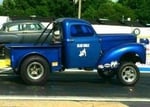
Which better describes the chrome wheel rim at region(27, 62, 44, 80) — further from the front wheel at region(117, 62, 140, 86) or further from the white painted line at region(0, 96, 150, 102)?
the white painted line at region(0, 96, 150, 102)

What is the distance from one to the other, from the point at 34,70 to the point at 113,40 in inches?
107

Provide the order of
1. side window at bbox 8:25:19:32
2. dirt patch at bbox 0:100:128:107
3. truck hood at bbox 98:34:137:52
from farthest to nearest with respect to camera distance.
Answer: side window at bbox 8:25:19:32 < truck hood at bbox 98:34:137:52 < dirt patch at bbox 0:100:128:107

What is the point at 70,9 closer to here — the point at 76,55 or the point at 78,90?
the point at 76,55

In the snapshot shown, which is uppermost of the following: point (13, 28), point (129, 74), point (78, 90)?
point (13, 28)

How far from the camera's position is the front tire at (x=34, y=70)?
15.3 m

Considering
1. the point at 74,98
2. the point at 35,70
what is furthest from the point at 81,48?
the point at 74,98

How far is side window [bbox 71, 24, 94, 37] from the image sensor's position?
1600 cm

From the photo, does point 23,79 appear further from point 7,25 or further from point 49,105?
point 7,25

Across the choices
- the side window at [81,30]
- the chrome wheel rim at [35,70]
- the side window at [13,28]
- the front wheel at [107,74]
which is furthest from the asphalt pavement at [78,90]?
the side window at [13,28]

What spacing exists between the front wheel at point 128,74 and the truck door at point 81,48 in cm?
82

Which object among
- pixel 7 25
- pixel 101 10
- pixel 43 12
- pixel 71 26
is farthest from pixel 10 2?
pixel 71 26

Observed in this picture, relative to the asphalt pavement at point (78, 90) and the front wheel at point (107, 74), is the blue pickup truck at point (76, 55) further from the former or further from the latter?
the asphalt pavement at point (78, 90)

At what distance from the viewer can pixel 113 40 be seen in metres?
16.4

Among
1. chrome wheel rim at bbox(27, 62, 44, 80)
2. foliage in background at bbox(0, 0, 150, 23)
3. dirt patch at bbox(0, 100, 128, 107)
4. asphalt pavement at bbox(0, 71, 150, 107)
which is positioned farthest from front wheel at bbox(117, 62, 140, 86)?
foliage in background at bbox(0, 0, 150, 23)
